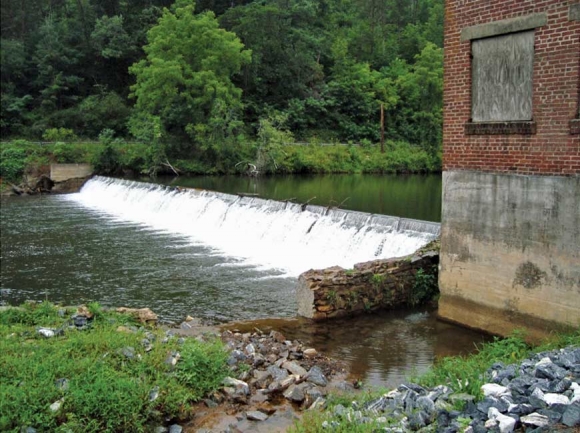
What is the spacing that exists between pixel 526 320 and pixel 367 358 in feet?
7.74

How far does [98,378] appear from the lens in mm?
6082

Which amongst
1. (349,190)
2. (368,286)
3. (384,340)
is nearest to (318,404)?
(384,340)

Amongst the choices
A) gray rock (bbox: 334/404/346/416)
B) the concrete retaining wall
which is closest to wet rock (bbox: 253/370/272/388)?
gray rock (bbox: 334/404/346/416)

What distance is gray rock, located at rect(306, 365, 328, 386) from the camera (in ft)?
23.8

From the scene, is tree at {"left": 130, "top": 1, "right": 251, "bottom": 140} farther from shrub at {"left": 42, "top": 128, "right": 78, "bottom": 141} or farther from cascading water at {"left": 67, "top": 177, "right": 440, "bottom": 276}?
cascading water at {"left": 67, "top": 177, "right": 440, "bottom": 276}

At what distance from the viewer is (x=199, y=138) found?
Result: 131ft

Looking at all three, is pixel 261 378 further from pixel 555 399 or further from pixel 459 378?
pixel 555 399

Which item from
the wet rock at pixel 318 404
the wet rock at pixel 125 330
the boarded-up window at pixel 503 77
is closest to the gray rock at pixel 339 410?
the wet rock at pixel 318 404

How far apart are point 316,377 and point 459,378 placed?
76.8 inches

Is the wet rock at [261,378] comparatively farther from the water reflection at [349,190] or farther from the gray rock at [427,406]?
the water reflection at [349,190]

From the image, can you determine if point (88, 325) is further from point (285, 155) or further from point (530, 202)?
point (285, 155)

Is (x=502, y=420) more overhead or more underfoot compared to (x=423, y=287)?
more overhead

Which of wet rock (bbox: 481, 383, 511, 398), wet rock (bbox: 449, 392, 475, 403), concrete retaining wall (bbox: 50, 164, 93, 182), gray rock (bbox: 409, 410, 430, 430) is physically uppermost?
concrete retaining wall (bbox: 50, 164, 93, 182)

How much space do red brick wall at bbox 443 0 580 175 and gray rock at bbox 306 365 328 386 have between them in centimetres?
404
